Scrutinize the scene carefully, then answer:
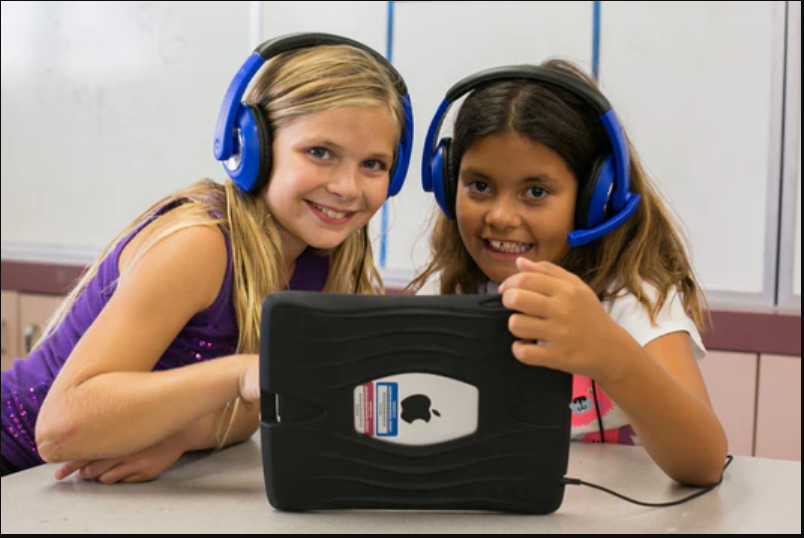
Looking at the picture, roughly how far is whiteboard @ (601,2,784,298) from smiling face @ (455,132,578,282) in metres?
0.96

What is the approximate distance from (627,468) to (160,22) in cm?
220

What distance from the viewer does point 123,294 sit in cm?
91

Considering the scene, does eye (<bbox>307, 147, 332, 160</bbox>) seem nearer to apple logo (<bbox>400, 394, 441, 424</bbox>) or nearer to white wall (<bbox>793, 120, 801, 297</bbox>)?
apple logo (<bbox>400, 394, 441, 424</bbox>)

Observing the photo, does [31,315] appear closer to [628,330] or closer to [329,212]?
[329,212]

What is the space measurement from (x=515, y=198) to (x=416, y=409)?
21.1 inches

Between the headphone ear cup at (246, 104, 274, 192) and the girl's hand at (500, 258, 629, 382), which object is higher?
the headphone ear cup at (246, 104, 274, 192)

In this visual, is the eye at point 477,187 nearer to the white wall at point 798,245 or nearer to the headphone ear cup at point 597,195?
the headphone ear cup at point 597,195

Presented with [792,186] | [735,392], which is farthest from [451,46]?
[735,392]

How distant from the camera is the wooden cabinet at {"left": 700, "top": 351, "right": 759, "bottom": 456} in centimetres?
193

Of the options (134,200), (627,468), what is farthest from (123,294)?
(134,200)

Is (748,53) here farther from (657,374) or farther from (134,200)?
(134,200)

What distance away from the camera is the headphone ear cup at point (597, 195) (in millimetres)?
1118

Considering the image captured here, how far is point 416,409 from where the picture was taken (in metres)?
0.73

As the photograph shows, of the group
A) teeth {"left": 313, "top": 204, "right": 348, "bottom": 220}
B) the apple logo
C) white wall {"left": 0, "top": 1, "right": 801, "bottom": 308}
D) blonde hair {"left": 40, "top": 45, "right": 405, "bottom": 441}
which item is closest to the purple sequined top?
blonde hair {"left": 40, "top": 45, "right": 405, "bottom": 441}
